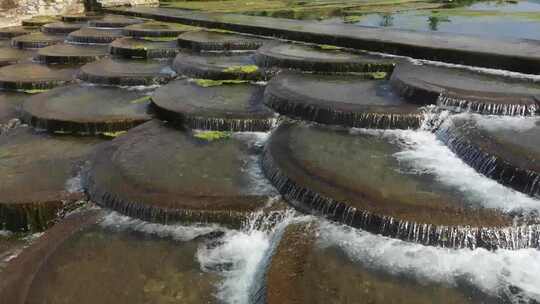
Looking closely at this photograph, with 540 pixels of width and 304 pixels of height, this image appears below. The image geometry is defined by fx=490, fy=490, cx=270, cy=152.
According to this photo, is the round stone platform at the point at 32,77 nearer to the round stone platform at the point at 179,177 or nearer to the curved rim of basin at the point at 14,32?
the round stone platform at the point at 179,177

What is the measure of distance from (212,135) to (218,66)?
3.09 meters

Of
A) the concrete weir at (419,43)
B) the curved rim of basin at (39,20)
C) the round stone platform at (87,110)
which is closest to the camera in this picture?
the round stone platform at (87,110)

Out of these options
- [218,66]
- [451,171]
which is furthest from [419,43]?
[451,171]

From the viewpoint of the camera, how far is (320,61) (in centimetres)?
844

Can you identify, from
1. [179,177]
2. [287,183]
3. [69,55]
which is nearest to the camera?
[287,183]

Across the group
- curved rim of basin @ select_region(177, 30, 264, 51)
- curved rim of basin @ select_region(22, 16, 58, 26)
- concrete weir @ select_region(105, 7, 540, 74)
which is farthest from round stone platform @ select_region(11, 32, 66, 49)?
concrete weir @ select_region(105, 7, 540, 74)

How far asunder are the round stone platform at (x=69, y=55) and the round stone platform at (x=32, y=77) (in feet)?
1.08

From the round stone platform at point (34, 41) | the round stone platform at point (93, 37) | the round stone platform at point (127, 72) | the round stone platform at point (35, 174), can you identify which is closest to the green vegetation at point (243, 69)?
the round stone platform at point (127, 72)

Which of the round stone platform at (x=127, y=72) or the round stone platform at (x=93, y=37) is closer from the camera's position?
the round stone platform at (x=127, y=72)

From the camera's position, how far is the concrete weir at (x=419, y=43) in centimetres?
767

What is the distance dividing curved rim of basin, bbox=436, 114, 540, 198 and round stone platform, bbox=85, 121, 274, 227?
2143 mm

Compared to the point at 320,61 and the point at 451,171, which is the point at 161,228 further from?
the point at 320,61

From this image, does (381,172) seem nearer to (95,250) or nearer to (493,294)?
(493,294)

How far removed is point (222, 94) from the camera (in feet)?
25.3
